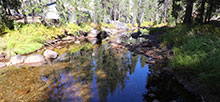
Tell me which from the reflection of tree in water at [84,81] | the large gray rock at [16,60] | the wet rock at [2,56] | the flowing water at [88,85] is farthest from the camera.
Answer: the wet rock at [2,56]

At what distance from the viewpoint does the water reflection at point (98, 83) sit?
147 inches

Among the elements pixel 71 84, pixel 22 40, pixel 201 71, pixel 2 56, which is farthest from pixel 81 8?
pixel 201 71

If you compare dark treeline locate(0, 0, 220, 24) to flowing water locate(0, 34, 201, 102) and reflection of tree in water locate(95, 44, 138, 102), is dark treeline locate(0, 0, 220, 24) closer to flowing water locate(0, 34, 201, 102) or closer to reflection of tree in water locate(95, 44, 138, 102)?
flowing water locate(0, 34, 201, 102)

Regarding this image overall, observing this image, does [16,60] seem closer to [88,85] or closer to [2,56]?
[2,56]

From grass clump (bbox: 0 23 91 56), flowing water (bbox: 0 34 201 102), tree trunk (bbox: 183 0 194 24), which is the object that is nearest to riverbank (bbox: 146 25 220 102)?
flowing water (bbox: 0 34 201 102)

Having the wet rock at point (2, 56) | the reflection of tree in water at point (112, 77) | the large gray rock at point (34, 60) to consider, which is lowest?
the reflection of tree in water at point (112, 77)

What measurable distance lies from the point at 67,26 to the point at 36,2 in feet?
15.2

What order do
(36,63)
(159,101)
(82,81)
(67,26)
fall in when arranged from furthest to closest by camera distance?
(67,26) < (36,63) < (82,81) < (159,101)

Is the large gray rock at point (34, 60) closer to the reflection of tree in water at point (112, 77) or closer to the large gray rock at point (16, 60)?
the large gray rock at point (16, 60)

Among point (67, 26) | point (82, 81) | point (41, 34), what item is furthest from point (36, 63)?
point (67, 26)

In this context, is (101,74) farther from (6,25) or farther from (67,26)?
(67,26)

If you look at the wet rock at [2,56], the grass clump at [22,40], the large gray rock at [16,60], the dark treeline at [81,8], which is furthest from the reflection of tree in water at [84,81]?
the dark treeline at [81,8]

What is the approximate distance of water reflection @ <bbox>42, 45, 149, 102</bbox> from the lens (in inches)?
147

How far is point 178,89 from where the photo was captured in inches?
150
